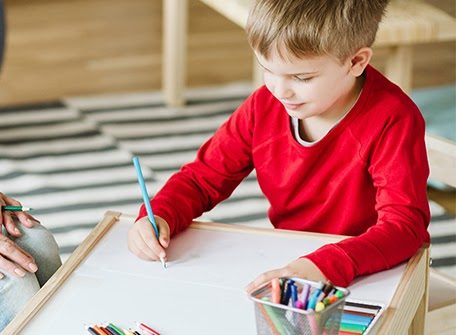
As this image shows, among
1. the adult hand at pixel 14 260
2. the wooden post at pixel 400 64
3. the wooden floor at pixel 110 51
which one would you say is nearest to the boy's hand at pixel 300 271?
the adult hand at pixel 14 260

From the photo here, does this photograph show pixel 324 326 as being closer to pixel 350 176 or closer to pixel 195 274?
pixel 195 274

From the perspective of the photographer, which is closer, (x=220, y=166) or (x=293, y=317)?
(x=293, y=317)

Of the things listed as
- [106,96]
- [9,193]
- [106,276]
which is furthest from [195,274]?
[106,96]

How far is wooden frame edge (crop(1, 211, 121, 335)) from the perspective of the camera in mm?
1170

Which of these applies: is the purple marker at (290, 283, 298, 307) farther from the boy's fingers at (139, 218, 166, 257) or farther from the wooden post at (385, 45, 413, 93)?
the wooden post at (385, 45, 413, 93)

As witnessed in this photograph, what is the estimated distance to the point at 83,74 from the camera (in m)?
3.56

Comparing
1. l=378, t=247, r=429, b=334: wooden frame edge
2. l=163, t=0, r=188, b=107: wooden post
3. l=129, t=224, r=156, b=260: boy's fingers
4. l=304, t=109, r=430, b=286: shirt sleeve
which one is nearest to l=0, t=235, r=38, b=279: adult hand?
l=129, t=224, r=156, b=260: boy's fingers

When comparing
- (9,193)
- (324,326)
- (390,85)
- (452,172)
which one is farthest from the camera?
(9,193)

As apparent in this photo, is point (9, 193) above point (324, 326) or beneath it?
beneath

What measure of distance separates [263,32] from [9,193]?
149 centimetres

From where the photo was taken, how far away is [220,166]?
5.13ft

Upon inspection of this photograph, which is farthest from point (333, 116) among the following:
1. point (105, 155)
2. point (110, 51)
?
point (110, 51)

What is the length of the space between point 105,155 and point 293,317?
1.98 meters

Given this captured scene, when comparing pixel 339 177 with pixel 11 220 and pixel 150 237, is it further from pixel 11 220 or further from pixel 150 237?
pixel 11 220
